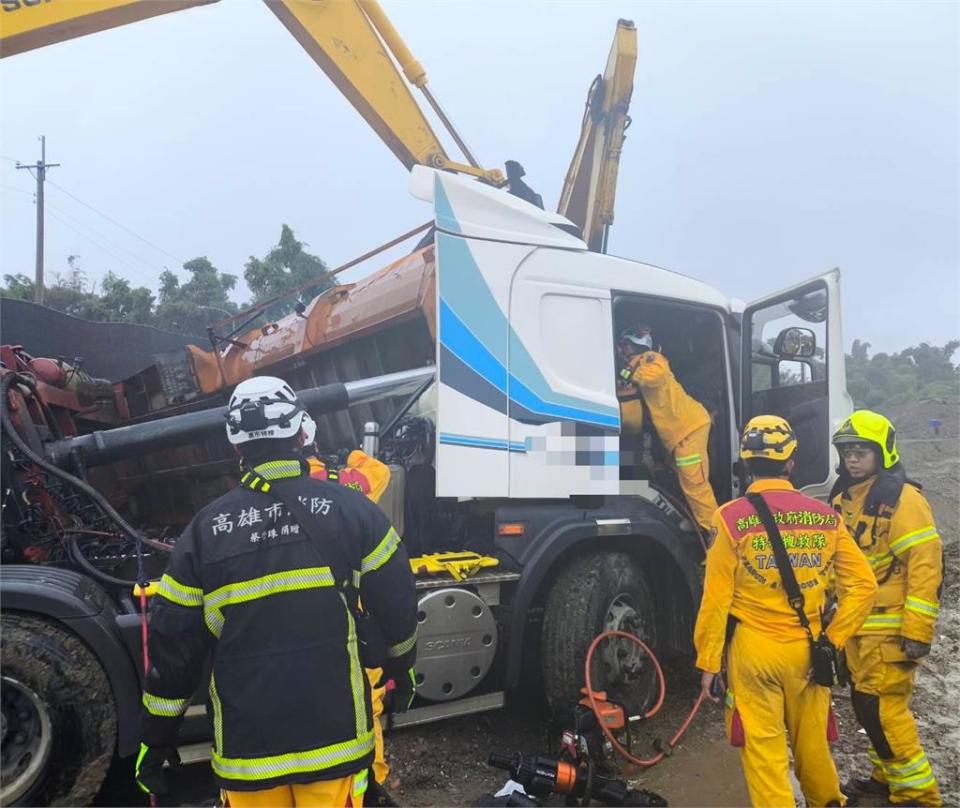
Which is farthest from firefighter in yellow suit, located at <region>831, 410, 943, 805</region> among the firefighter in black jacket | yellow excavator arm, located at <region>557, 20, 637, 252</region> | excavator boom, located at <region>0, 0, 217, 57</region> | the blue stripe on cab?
excavator boom, located at <region>0, 0, 217, 57</region>

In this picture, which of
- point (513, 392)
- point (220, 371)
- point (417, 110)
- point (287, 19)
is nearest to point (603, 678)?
point (513, 392)

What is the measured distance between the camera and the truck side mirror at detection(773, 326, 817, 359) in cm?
425

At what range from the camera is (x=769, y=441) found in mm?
2787

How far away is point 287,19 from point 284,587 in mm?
4062

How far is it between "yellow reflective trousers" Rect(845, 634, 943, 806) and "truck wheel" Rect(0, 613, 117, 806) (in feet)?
10.7

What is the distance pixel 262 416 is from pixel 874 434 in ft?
9.25

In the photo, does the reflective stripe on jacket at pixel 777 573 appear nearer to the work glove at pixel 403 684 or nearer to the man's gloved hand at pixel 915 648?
the man's gloved hand at pixel 915 648

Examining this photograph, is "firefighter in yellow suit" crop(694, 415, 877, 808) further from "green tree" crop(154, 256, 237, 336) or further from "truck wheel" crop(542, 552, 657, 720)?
"green tree" crop(154, 256, 237, 336)

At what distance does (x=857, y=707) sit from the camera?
323 centimetres

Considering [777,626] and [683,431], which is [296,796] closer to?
[777,626]

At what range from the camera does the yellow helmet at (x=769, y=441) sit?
9.12 feet

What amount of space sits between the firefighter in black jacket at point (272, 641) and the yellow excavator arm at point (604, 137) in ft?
13.2

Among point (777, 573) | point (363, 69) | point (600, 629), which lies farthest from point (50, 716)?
point (363, 69)

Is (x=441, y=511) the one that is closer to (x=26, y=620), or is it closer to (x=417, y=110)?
(x=26, y=620)
